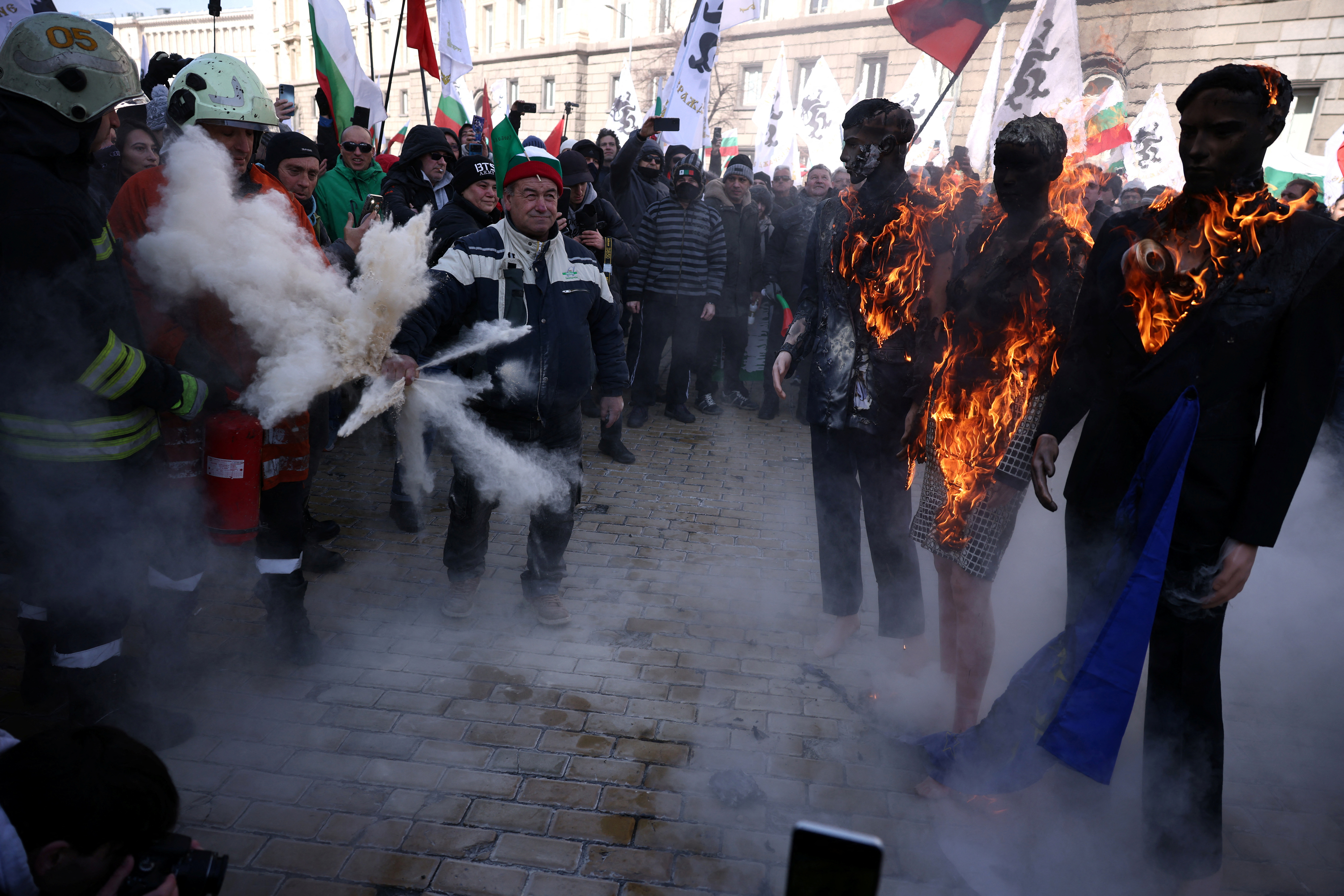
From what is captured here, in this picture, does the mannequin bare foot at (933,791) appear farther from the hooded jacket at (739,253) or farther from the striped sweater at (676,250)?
the hooded jacket at (739,253)

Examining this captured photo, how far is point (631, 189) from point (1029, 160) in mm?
5616

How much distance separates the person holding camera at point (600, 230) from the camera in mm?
6262

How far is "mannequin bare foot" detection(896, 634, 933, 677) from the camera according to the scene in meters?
3.72

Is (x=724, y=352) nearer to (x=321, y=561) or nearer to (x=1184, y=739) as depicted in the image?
(x=321, y=561)

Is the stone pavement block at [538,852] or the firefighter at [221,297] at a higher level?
the firefighter at [221,297]

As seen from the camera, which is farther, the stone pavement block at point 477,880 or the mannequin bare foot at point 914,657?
the mannequin bare foot at point 914,657

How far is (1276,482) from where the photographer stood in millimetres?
2074

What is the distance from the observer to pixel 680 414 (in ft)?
26.8

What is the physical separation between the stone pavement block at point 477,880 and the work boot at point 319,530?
2.84m

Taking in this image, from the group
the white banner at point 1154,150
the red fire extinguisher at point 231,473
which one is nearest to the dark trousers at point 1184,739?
the red fire extinguisher at point 231,473

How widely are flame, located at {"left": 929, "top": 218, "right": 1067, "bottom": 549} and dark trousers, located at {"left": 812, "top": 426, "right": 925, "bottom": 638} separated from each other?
0.40 m

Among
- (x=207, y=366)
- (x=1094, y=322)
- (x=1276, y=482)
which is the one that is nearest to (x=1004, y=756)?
(x=1276, y=482)

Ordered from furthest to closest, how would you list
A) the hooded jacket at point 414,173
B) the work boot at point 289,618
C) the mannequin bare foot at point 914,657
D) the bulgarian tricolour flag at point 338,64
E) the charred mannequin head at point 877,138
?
the bulgarian tricolour flag at point 338,64 < the hooded jacket at point 414,173 < the mannequin bare foot at point 914,657 < the work boot at point 289,618 < the charred mannequin head at point 877,138

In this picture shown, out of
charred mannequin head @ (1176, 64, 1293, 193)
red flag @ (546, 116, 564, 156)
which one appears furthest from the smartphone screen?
red flag @ (546, 116, 564, 156)
